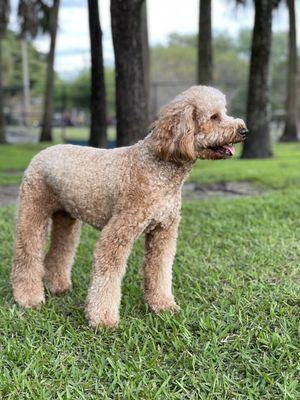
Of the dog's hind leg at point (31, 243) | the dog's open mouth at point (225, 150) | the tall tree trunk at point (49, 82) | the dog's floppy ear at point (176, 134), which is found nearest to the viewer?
the dog's floppy ear at point (176, 134)

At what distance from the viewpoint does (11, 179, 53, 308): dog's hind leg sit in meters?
3.74

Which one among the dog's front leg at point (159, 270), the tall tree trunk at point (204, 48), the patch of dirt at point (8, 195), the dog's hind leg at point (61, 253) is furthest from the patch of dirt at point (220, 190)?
the tall tree trunk at point (204, 48)

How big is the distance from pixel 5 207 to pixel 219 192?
3143mm

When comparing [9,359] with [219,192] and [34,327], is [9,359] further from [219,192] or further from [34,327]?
[219,192]

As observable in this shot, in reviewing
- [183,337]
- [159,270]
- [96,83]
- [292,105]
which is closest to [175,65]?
[292,105]

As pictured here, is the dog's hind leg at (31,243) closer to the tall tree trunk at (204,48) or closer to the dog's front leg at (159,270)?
the dog's front leg at (159,270)

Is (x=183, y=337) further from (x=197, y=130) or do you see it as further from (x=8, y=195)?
(x=8, y=195)

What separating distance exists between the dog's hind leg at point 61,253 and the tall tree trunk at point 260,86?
7.85m

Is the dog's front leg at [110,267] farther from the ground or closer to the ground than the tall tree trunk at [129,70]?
closer to the ground

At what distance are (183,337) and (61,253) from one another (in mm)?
1375

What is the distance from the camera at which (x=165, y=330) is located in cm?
330

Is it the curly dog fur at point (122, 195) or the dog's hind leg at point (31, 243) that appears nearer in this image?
the curly dog fur at point (122, 195)

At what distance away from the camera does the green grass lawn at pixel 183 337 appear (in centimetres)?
273

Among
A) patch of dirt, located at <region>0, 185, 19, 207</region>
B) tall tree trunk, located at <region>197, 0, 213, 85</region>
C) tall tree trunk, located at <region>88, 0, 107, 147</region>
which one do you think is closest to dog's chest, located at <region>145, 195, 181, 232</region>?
patch of dirt, located at <region>0, 185, 19, 207</region>
